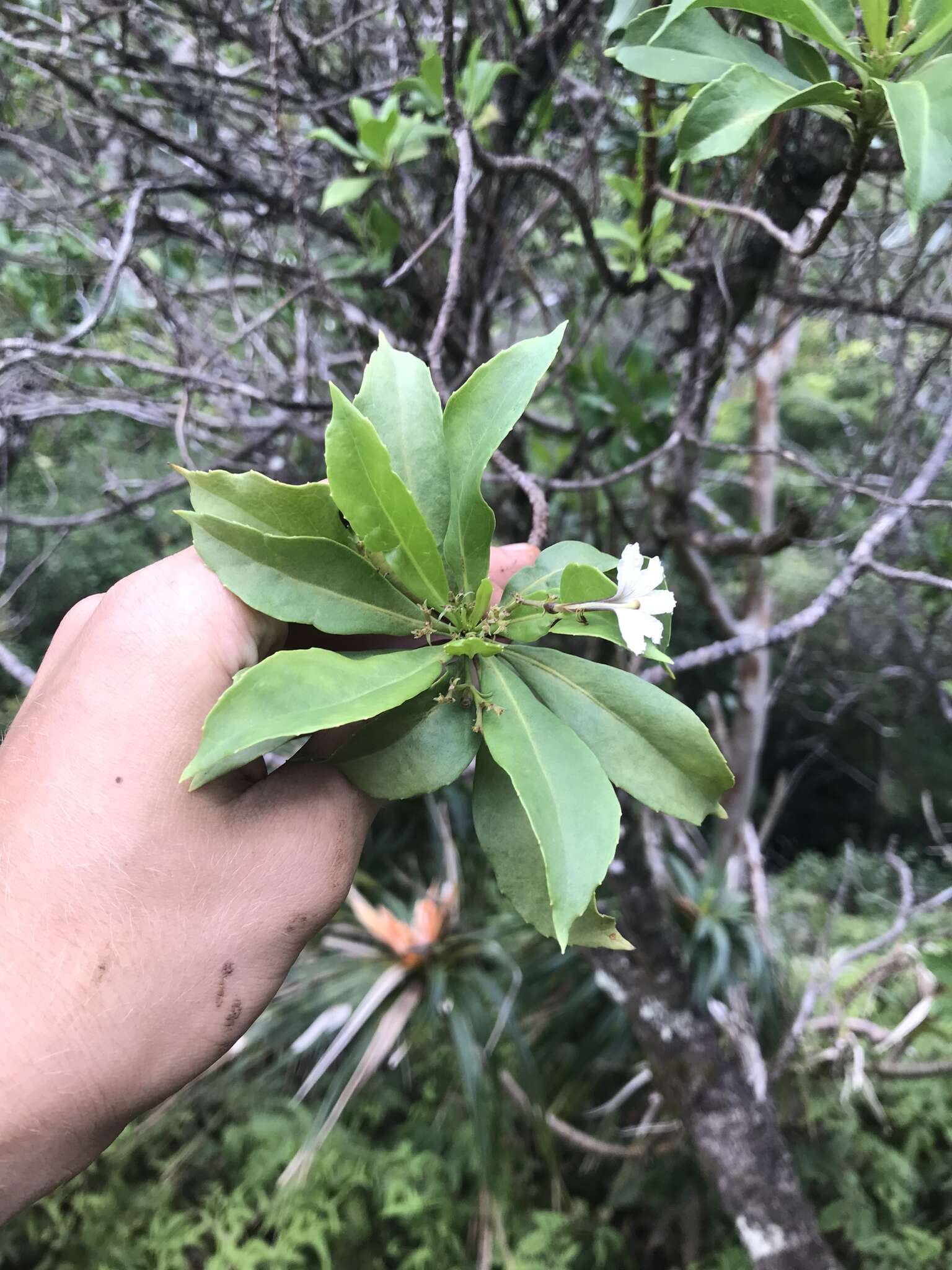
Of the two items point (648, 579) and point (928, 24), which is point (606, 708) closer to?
point (648, 579)

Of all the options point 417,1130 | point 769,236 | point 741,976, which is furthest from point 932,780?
point 769,236

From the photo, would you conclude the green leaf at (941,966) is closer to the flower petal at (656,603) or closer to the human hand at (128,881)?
the flower petal at (656,603)

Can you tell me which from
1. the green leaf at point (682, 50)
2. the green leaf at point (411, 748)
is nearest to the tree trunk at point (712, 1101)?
the green leaf at point (411, 748)

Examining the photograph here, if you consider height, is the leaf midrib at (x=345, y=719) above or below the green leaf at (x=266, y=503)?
below

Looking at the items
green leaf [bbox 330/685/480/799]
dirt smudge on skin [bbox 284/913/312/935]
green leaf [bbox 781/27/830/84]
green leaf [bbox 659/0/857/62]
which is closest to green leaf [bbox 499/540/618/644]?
green leaf [bbox 330/685/480/799]

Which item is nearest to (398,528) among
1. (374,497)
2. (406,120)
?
(374,497)

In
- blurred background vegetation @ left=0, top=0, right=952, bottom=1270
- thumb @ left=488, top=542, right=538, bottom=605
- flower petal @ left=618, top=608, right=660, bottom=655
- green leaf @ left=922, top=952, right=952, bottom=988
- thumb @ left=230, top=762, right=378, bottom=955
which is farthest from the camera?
blurred background vegetation @ left=0, top=0, right=952, bottom=1270

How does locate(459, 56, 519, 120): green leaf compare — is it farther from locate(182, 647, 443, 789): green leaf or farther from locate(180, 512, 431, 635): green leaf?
locate(182, 647, 443, 789): green leaf
